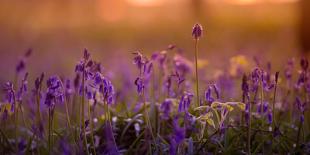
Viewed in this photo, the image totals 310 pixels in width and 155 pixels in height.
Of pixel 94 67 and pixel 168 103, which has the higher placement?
pixel 94 67

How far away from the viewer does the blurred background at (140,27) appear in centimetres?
1141

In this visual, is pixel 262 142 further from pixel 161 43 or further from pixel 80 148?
pixel 161 43

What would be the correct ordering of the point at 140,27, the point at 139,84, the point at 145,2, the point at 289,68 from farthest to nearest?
the point at 145,2 → the point at 140,27 → the point at 289,68 → the point at 139,84

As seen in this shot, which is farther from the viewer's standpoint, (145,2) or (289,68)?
(145,2)

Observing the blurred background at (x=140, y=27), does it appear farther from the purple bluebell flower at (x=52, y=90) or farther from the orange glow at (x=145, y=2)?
the purple bluebell flower at (x=52, y=90)

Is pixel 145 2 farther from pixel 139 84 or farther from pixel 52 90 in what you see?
pixel 52 90

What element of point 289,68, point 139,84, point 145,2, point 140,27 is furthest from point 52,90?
point 145,2

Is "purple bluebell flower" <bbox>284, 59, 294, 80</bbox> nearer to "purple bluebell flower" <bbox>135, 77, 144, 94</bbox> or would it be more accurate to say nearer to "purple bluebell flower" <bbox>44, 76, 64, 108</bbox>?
"purple bluebell flower" <bbox>135, 77, 144, 94</bbox>

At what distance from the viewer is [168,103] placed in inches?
89.0

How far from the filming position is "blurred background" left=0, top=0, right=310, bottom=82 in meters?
11.4

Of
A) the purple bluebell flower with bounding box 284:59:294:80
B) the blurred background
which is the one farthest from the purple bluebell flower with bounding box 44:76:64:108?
the blurred background

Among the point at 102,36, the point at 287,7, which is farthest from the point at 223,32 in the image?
the point at 287,7

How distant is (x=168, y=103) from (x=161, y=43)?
12001mm

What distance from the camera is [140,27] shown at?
1923 centimetres
